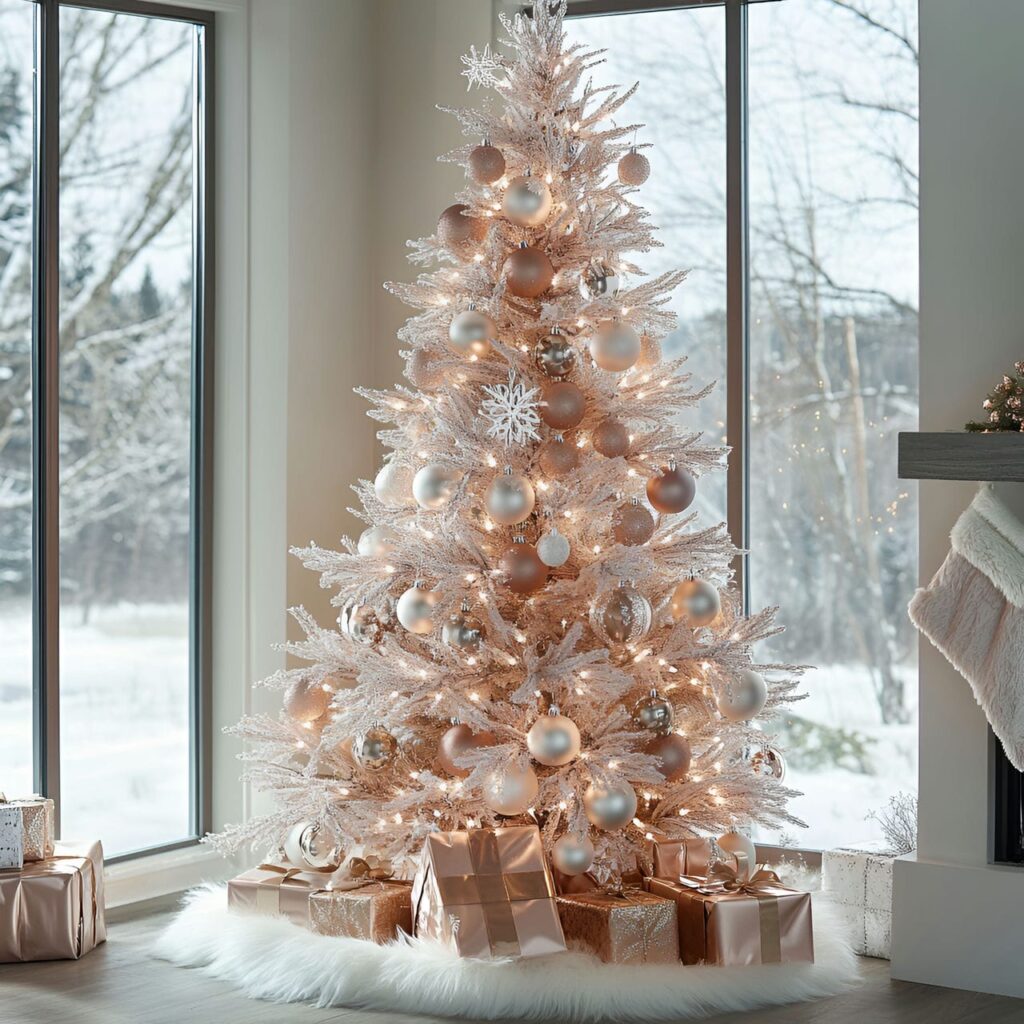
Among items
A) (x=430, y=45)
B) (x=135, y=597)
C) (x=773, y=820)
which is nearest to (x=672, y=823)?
(x=773, y=820)

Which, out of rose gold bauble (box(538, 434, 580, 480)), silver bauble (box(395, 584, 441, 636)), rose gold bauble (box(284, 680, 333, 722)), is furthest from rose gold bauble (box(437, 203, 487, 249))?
rose gold bauble (box(284, 680, 333, 722))

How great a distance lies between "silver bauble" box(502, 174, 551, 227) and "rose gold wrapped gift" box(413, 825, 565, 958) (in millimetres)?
1400

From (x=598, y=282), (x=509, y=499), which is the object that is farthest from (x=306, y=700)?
(x=598, y=282)

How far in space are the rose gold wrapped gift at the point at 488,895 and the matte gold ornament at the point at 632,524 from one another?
704 millimetres

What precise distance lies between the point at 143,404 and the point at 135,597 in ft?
1.83

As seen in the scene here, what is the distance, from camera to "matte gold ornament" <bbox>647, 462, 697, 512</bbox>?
3611 mm

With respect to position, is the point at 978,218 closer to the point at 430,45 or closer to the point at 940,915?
the point at 940,915

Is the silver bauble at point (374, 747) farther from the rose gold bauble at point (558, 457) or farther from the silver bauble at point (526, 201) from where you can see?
the silver bauble at point (526, 201)

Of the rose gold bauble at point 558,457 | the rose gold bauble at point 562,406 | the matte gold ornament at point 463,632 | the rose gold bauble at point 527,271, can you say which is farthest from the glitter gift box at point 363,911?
the rose gold bauble at point 527,271

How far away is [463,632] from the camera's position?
348 centimetres

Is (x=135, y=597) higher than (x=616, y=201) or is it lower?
lower

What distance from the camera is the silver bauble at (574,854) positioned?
3436mm

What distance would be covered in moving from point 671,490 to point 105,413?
1.74 metres

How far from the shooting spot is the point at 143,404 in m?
4.52
